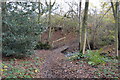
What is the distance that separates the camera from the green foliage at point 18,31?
23.6 ft

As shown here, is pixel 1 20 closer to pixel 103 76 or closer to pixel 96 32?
pixel 103 76

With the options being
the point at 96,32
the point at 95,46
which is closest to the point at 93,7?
the point at 96,32

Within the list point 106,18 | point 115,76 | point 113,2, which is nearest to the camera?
point 115,76

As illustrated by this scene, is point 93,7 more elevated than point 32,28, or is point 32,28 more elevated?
point 93,7

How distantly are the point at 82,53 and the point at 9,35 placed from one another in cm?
500

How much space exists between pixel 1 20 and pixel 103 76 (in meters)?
6.32

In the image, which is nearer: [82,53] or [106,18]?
[82,53]

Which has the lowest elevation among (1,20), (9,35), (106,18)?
(9,35)

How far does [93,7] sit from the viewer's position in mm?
13914

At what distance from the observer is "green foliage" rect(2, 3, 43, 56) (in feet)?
23.6

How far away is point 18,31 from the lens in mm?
7688

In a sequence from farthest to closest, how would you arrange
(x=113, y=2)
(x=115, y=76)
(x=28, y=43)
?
(x=113, y=2) < (x=28, y=43) < (x=115, y=76)

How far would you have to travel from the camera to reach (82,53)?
827 cm

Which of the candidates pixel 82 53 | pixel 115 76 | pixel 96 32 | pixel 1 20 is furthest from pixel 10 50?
pixel 96 32
